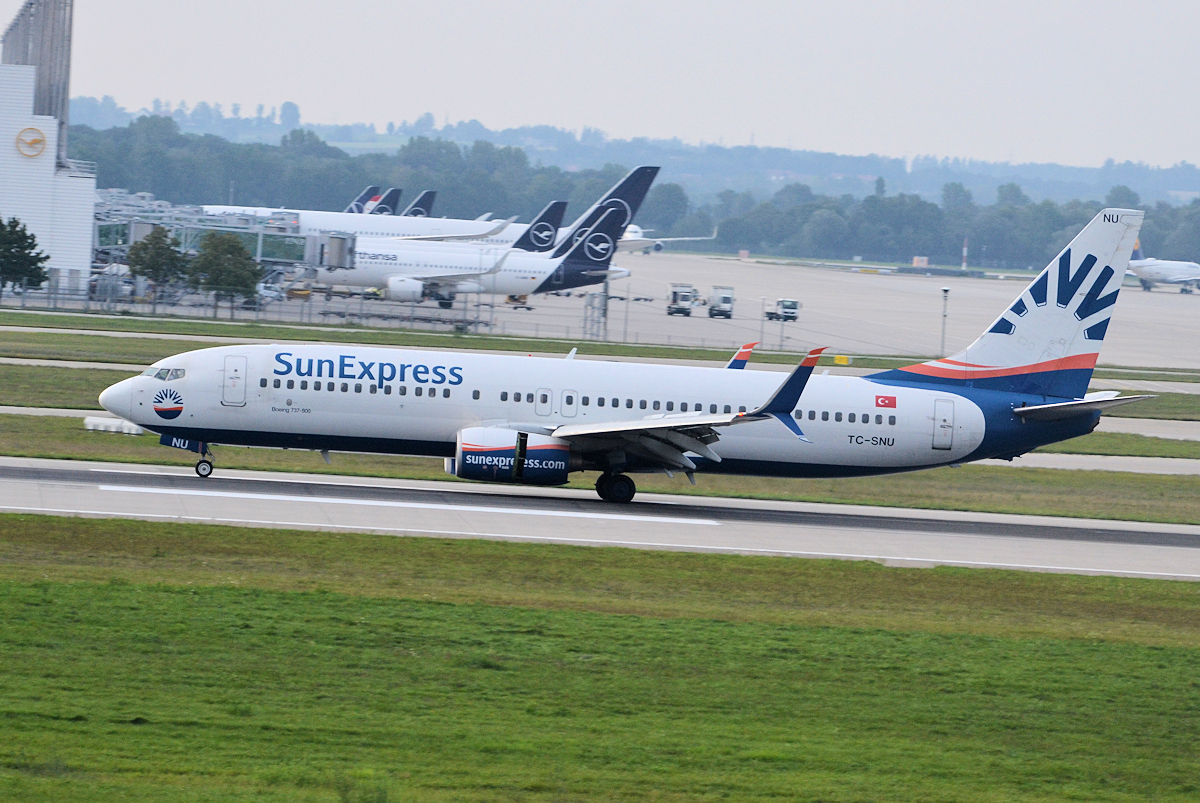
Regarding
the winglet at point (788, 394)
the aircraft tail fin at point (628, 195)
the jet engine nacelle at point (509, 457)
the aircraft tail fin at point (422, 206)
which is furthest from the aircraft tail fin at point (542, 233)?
the winglet at point (788, 394)

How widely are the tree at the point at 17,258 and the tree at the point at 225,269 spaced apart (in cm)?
938

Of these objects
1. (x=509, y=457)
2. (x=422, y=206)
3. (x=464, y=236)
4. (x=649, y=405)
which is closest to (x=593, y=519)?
(x=509, y=457)

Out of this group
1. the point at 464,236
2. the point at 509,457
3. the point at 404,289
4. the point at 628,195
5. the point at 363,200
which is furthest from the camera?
the point at 363,200

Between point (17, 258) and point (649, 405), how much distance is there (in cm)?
5938

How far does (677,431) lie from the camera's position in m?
34.4

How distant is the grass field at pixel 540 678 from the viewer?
1468 centimetres

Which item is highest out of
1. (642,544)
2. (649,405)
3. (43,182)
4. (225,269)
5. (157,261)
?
(43,182)

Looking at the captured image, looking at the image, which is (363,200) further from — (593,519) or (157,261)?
(593,519)

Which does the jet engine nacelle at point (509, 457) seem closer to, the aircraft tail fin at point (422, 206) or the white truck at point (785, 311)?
the white truck at point (785, 311)

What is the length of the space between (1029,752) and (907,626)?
658 cm

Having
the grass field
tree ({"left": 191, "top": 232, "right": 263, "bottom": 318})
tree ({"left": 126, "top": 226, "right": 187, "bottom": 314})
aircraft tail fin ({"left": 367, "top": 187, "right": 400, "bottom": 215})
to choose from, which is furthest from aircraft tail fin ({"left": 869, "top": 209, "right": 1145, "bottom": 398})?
aircraft tail fin ({"left": 367, "top": 187, "right": 400, "bottom": 215})

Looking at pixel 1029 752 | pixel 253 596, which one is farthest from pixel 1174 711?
pixel 253 596

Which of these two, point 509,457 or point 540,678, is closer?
point 540,678

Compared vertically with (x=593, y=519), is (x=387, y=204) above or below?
Answer: above
